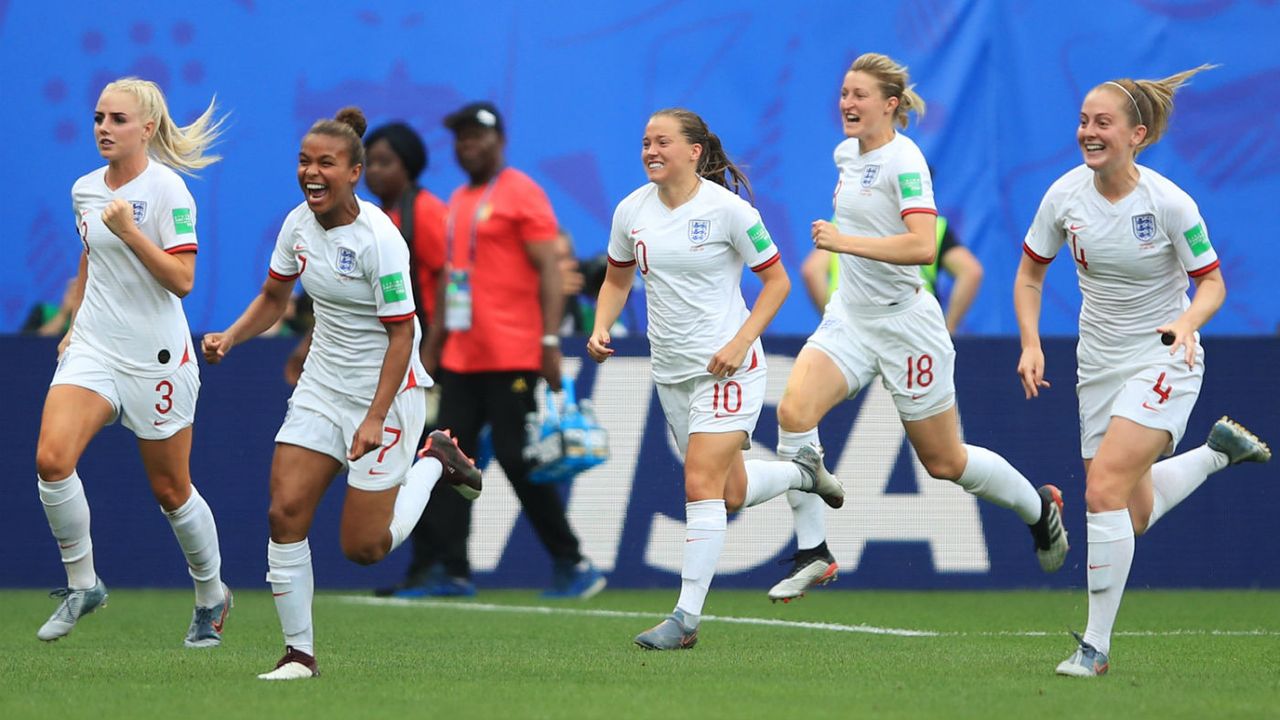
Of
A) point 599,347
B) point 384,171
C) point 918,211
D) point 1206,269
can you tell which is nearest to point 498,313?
point 384,171

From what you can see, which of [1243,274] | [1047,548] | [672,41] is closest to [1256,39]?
[1243,274]

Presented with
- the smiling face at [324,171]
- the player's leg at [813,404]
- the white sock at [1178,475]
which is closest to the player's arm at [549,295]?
the player's leg at [813,404]

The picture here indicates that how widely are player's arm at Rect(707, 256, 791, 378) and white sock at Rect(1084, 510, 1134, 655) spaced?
4.94 ft

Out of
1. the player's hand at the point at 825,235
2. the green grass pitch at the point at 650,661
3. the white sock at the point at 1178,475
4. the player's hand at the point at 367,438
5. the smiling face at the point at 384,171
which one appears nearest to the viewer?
the green grass pitch at the point at 650,661

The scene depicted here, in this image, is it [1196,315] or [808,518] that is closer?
[1196,315]

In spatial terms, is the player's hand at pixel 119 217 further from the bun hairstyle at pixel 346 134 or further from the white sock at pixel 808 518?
the white sock at pixel 808 518

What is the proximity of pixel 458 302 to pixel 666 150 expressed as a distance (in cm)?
282

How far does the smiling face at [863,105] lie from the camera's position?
26.8 feet

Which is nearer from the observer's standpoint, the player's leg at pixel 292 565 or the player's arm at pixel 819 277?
the player's leg at pixel 292 565

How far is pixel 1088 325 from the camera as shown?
7.32 m

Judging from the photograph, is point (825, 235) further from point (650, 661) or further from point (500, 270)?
point (500, 270)

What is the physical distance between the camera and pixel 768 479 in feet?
26.8

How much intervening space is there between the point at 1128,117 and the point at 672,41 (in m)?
6.89

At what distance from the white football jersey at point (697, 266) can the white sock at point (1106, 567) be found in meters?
1.63
